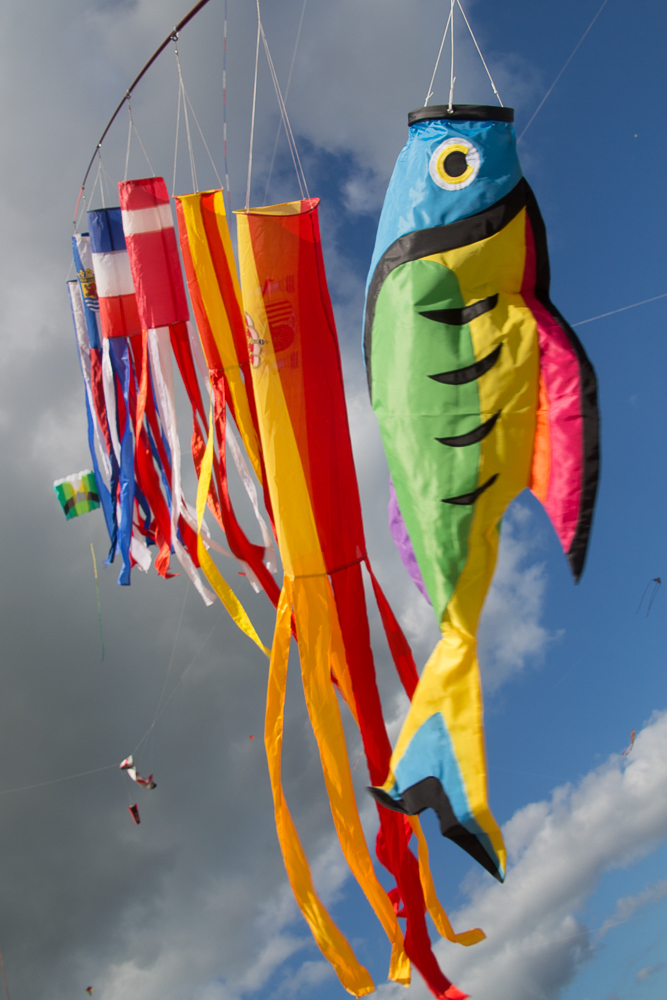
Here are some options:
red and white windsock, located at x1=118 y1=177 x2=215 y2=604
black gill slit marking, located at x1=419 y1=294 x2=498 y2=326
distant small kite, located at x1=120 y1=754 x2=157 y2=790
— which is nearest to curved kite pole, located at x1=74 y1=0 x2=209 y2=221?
red and white windsock, located at x1=118 y1=177 x2=215 y2=604

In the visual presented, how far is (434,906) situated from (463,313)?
10.1ft

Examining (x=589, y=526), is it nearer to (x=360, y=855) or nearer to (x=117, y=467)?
(x=360, y=855)

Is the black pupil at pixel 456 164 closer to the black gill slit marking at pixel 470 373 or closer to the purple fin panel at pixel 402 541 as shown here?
the black gill slit marking at pixel 470 373

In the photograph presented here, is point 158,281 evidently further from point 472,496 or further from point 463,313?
point 472,496

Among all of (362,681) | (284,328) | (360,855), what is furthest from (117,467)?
(360,855)

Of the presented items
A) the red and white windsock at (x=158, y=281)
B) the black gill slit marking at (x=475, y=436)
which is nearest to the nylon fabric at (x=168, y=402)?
the red and white windsock at (x=158, y=281)

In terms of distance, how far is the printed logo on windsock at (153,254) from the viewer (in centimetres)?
542

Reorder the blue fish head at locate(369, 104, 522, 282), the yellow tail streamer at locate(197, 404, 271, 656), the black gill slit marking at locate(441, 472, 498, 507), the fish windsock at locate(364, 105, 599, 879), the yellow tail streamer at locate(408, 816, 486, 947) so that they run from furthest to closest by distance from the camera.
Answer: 1. the yellow tail streamer at locate(197, 404, 271, 656)
2. the yellow tail streamer at locate(408, 816, 486, 947)
3. the blue fish head at locate(369, 104, 522, 282)
4. the black gill slit marking at locate(441, 472, 498, 507)
5. the fish windsock at locate(364, 105, 599, 879)

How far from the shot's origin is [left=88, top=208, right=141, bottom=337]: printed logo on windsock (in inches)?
245

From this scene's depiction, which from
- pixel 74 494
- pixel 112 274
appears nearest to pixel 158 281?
pixel 112 274

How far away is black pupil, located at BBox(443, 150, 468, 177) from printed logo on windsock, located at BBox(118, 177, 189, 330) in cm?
289

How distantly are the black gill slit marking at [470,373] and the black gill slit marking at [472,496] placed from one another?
0.42 metres

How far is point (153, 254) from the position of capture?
541 cm

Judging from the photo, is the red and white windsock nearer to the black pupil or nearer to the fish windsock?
the fish windsock
